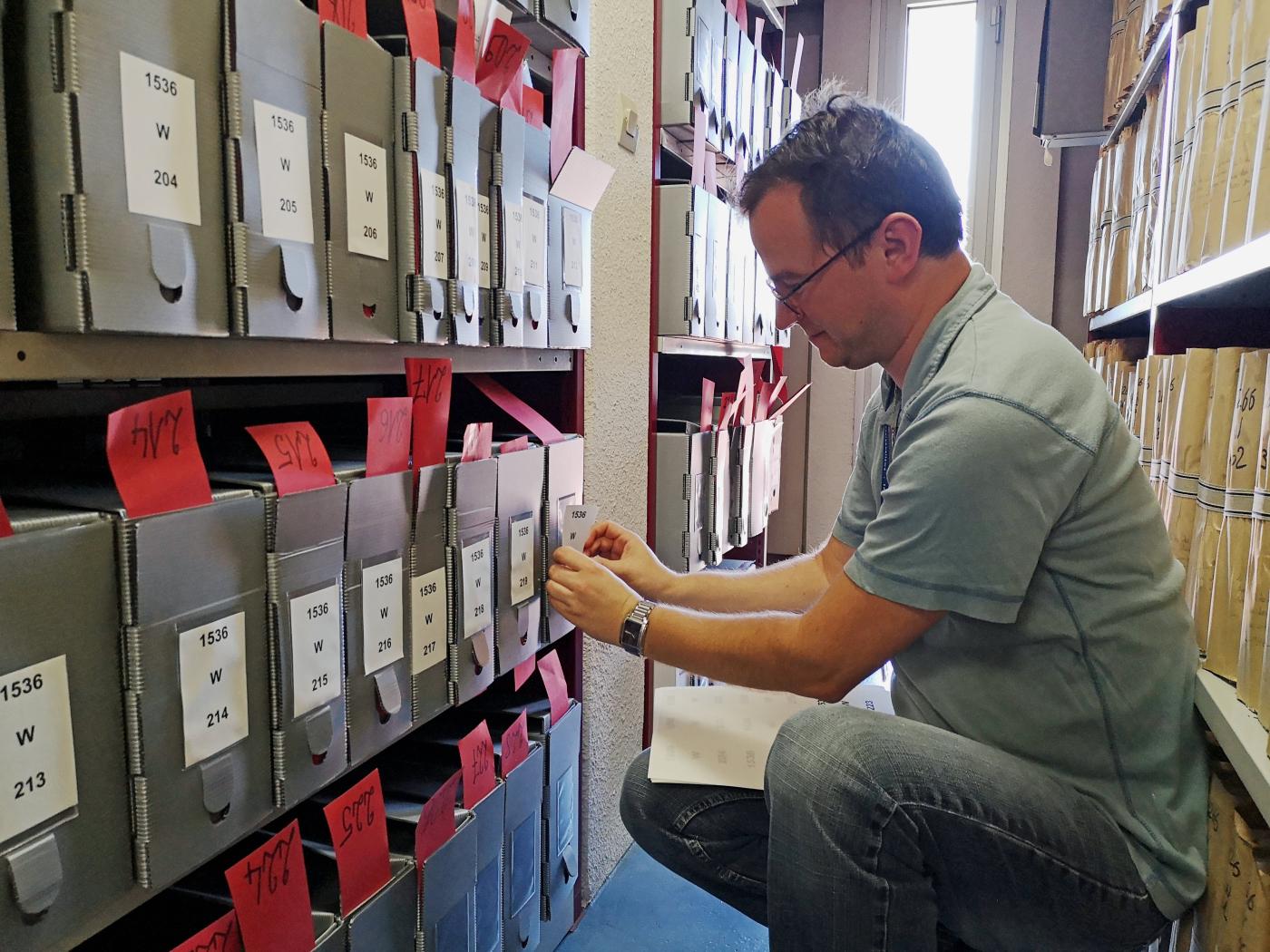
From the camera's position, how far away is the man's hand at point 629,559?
1.26 m

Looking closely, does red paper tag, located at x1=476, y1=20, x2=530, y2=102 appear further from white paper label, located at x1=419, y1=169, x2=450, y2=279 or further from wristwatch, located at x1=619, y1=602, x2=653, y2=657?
wristwatch, located at x1=619, y1=602, x2=653, y2=657

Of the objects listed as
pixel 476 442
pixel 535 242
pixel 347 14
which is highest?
pixel 347 14

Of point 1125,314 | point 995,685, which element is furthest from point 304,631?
point 1125,314

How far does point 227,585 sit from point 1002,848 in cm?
76

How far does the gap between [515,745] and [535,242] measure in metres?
0.64

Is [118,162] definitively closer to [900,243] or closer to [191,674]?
[191,674]

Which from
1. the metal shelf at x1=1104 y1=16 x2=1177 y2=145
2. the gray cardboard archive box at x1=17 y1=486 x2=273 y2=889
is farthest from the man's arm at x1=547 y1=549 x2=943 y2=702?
the metal shelf at x1=1104 y1=16 x2=1177 y2=145

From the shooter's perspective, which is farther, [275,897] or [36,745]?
[275,897]

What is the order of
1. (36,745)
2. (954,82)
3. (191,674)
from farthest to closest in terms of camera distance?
(954,82) < (191,674) < (36,745)

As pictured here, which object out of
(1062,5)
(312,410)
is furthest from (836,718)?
(1062,5)

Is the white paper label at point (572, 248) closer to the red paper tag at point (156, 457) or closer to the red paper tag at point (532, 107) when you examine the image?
Answer: the red paper tag at point (532, 107)

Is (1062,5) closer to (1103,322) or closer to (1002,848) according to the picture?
(1103,322)

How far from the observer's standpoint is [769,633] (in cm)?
100

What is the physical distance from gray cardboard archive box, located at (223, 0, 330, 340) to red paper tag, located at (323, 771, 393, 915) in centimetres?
44
